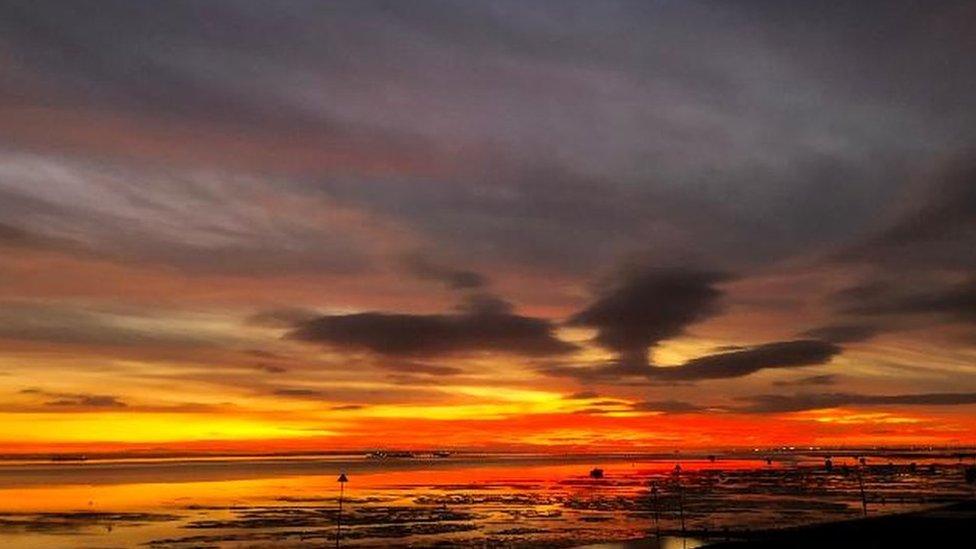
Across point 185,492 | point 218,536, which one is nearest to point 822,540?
point 218,536

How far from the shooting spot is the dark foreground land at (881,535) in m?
34.3

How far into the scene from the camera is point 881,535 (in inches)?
1492

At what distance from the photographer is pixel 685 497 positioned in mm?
71188

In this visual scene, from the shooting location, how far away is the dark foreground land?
112ft

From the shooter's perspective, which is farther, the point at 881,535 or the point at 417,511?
the point at 417,511

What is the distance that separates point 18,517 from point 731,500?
5428 cm

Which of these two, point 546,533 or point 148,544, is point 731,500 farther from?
point 148,544

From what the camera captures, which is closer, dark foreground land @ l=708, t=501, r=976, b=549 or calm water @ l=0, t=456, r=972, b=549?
dark foreground land @ l=708, t=501, r=976, b=549

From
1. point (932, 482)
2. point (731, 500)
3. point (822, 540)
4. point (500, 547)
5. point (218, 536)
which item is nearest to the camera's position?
point (822, 540)

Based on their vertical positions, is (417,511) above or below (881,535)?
above

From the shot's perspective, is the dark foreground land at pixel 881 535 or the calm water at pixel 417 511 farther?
the calm water at pixel 417 511

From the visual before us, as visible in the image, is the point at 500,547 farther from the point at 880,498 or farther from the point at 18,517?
the point at 880,498

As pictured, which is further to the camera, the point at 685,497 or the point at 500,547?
the point at 685,497

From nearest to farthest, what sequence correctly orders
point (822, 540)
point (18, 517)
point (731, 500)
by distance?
point (822, 540)
point (18, 517)
point (731, 500)
